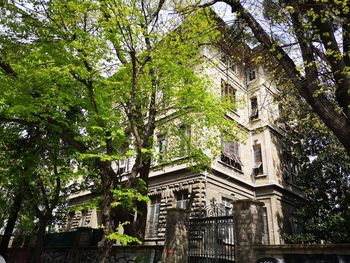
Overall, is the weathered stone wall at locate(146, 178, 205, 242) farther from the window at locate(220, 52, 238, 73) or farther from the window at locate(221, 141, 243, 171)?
the window at locate(220, 52, 238, 73)

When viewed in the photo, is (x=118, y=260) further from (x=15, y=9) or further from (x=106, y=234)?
(x=15, y=9)

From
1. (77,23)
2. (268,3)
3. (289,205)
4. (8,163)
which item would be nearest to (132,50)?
(77,23)

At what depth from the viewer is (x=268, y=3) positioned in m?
7.39

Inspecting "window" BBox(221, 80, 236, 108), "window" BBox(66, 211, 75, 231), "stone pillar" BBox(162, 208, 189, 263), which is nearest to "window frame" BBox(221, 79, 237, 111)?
"window" BBox(221, 80, 236, 108)

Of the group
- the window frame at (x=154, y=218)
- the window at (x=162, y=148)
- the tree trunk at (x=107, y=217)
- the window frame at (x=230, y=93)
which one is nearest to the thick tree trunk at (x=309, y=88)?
the window frame at (x=230, y=93)

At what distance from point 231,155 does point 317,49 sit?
1175cm

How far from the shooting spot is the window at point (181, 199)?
15.6 meters

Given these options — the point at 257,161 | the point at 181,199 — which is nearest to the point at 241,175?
the point at 257,161

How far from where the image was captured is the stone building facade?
1538 centimetres

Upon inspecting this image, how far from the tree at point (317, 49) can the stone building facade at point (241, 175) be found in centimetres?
687

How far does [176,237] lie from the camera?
9.33 m

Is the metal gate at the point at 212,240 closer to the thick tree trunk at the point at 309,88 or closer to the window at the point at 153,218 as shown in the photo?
the thick tree trunk at the point at 309,88

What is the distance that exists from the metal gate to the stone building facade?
413 cm

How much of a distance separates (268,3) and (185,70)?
4296mm
